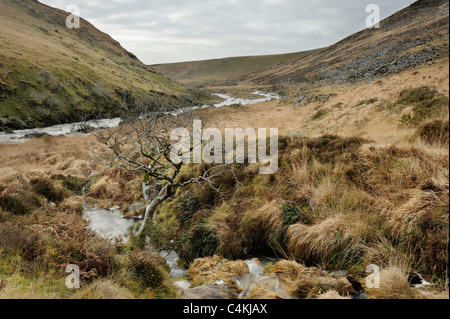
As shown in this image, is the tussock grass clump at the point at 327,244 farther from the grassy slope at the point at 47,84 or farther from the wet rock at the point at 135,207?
the grassy slope at the point at 47,84

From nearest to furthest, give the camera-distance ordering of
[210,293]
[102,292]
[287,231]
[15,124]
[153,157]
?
[102,292], [210,293], [287,231], [153,157], [15,124]

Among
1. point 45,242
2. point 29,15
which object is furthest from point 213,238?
point 29,15

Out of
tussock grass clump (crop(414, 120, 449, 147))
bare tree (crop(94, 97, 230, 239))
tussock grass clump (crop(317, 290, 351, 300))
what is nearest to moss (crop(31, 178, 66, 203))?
bare tree (crop(94, 97, 230, 239))

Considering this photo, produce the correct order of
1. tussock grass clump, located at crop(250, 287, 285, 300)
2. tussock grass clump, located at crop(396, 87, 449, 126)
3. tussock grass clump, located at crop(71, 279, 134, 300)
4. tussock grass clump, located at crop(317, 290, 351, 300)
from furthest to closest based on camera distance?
1. tussock grass clump, located at crop(396, 87, 449, 126)
2. tussock grass clump, located at crop(250, 287, 285, 300)
3. tussock grass clump, located at crop(71, 279, 134, 300)
4. tussock grass clump, located at crop(317, 290, 351, 300)

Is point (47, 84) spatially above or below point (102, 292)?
above

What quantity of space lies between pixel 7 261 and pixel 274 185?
6486mm

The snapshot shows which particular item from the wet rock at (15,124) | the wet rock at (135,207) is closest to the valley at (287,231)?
the wet rock at (135,207)

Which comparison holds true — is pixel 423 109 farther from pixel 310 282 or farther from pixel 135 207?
pixel 135 207

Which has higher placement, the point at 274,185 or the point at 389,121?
the point at 389,121

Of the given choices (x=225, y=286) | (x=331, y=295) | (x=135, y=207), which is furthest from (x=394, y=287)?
(x=135, y=207)

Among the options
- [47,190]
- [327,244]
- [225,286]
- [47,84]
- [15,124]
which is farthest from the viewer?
[47,84]

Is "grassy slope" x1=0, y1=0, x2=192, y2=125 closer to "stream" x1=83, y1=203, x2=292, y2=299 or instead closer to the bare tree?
the bare tree
